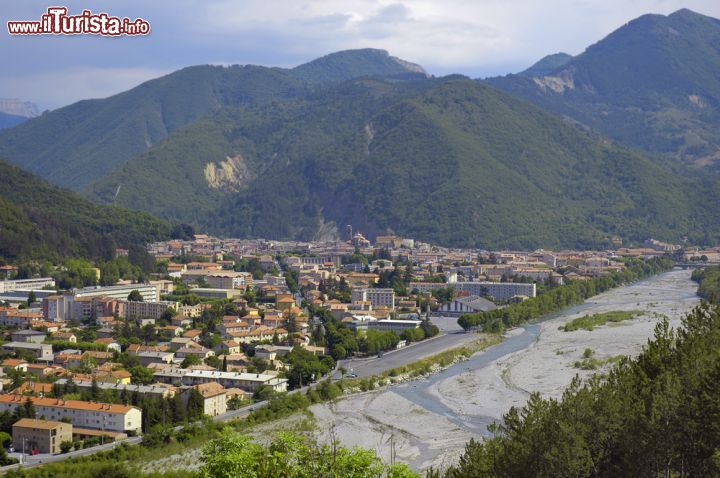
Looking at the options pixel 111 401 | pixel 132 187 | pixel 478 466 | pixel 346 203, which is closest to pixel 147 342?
pixel 111 401

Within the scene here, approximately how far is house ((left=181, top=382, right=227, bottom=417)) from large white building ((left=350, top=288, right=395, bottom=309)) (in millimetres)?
33738

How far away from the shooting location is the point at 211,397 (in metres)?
38.1

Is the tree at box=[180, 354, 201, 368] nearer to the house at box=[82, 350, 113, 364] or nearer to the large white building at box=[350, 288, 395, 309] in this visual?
the house at box=[82, 350, 113, 364]

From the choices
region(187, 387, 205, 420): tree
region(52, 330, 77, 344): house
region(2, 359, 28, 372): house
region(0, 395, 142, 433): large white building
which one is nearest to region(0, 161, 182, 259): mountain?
region(52, 330, 77, 344): house

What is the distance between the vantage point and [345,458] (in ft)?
55.9

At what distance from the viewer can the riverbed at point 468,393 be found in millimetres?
33625

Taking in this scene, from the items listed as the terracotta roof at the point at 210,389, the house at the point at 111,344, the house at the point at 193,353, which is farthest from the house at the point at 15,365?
the terracotta roof at the point at 210,389

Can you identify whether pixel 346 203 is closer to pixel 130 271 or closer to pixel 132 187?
pixel 132 187

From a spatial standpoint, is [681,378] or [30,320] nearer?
[681,378]

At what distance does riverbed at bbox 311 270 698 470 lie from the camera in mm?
33625

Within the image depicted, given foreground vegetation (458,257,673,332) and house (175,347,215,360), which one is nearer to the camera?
house (175,347,215,360)

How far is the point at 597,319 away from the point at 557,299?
1285 cm

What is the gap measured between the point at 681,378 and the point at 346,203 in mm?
131701

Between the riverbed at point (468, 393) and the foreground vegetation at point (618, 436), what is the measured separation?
26.0 ft
